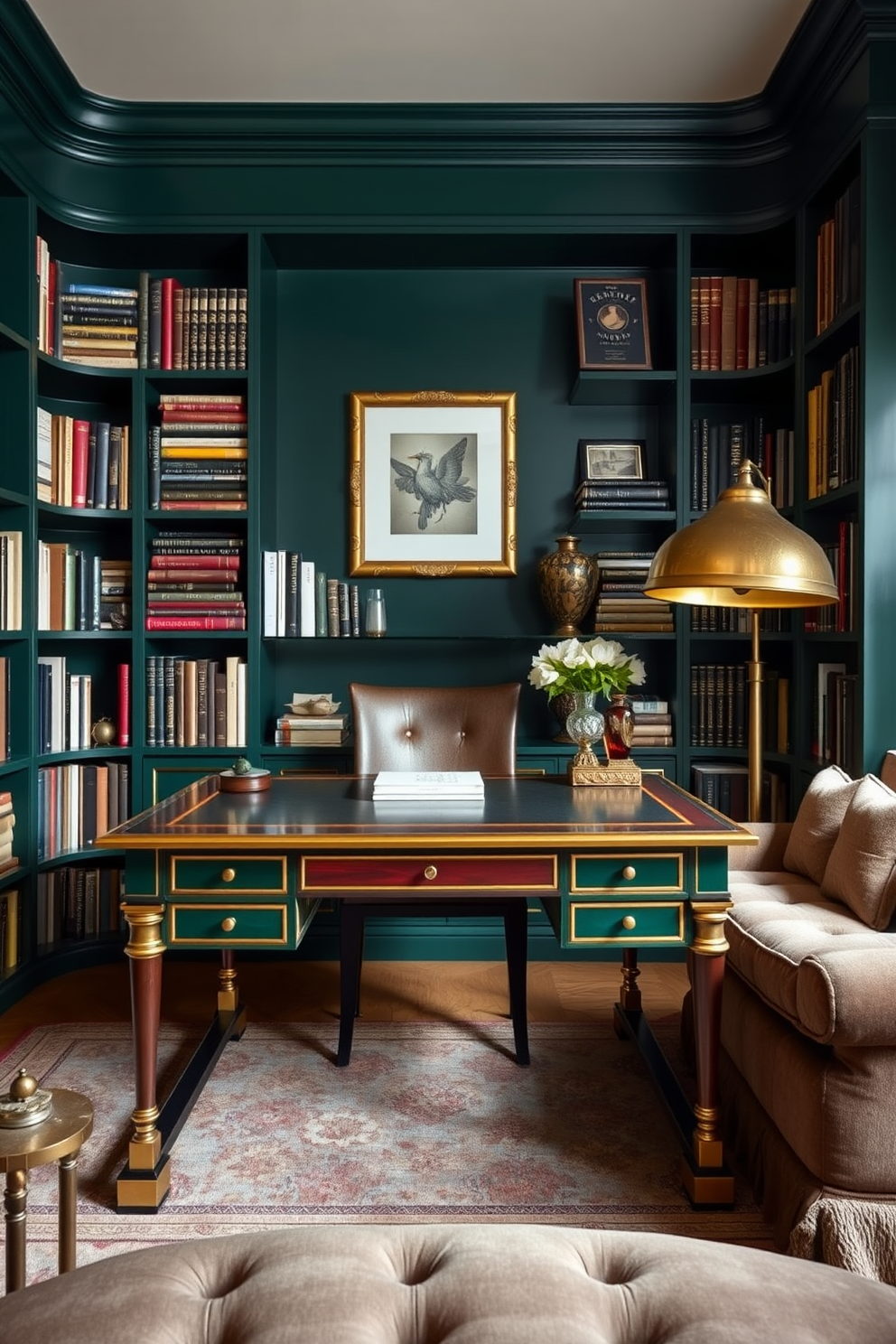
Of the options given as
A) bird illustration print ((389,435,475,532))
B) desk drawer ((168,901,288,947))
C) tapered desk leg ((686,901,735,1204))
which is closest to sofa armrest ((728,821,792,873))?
tapered desk leg ((686,901,735,1204))

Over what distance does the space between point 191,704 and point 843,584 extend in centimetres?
227

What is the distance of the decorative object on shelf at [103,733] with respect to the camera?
3.46m

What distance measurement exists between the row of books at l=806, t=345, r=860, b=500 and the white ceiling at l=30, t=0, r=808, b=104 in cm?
108

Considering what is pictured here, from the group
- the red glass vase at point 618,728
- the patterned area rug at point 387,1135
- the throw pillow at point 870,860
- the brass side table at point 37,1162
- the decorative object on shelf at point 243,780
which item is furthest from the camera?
the red glass vase at point 618,728

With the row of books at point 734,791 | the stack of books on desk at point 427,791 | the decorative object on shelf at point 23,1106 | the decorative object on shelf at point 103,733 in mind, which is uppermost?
the decorative object on shelf at point 103,733

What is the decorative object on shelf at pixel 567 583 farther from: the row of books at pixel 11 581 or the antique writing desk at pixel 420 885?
the row of books at pixel 11 581

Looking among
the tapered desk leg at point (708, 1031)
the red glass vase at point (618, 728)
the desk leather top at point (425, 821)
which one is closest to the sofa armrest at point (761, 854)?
the desk leather top at point (425, 821)

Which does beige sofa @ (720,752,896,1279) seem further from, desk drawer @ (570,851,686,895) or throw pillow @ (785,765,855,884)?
desk drawer @ (570,851,686,895)

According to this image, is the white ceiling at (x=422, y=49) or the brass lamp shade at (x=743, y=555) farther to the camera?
the white ceiling at (x=422, y=49)

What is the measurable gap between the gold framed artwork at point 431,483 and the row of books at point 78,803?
121 centimetres

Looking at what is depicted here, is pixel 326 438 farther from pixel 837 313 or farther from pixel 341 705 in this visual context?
pixel 837 313

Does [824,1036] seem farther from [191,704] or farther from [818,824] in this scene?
[191,704]

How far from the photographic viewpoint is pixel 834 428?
308 cm

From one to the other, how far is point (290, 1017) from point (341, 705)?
1229 millimetres
